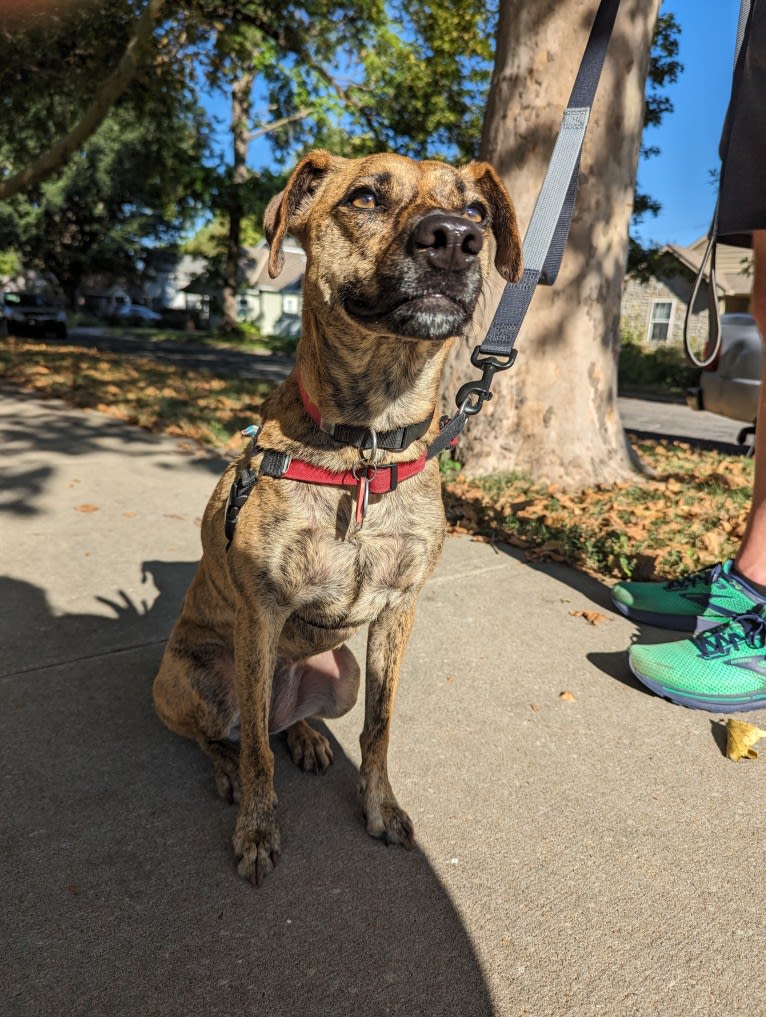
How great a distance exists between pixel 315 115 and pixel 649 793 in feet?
61.9

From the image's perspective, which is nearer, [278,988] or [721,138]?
[278,988]

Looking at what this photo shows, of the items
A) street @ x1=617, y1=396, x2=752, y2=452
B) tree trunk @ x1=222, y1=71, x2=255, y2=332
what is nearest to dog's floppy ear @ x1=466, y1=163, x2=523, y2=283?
street @ x1=617, y1=396, x2=752, y2=452

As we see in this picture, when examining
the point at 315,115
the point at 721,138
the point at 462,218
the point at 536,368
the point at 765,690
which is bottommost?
the point at 765,690

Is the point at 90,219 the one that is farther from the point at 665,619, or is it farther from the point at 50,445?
the point at 665,619

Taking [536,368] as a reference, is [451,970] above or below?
below

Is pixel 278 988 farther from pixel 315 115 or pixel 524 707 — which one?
pixel 315 115

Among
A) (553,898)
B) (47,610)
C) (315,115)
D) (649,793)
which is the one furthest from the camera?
(315,115)

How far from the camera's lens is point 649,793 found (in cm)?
228

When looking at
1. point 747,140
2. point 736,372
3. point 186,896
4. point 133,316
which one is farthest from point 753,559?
point 133,316

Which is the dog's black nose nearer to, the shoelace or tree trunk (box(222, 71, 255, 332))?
the shoelace

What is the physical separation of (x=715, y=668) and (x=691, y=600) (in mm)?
676

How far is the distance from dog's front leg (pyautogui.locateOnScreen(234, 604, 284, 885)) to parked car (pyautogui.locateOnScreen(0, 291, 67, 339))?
28.1 m

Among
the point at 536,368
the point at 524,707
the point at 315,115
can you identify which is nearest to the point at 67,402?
the point at 536,368

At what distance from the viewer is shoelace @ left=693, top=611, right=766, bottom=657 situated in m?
2.75
